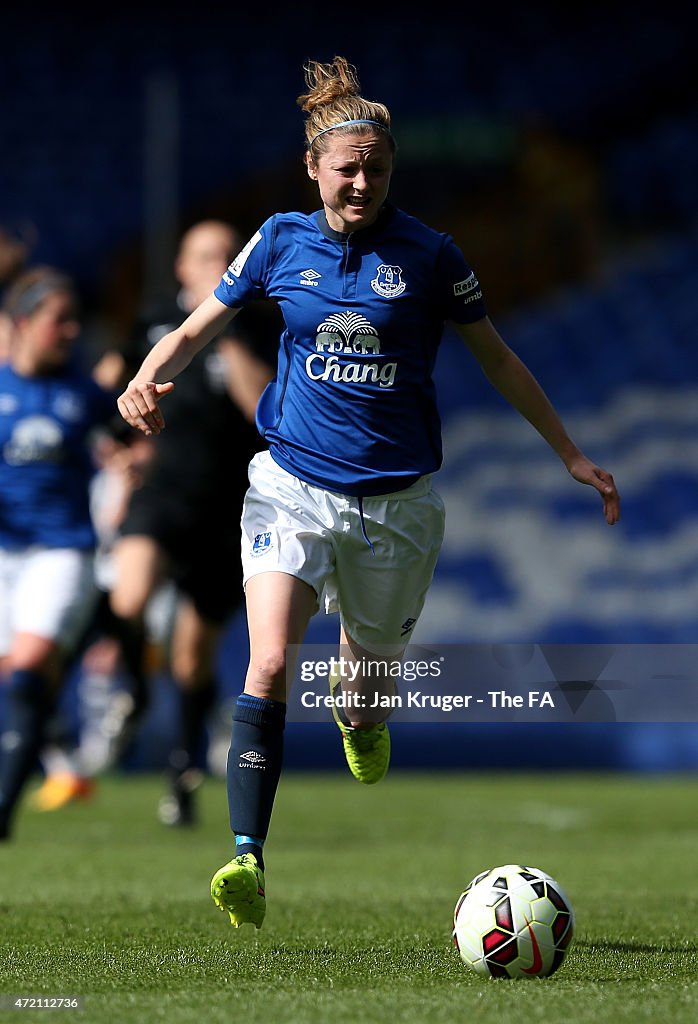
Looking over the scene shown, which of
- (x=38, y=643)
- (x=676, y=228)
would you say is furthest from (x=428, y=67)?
(x=38, y=643)

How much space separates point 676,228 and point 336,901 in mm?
12128

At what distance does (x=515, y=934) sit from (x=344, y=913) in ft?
4.02

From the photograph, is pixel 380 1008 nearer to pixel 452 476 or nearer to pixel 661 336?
pixel 452 476

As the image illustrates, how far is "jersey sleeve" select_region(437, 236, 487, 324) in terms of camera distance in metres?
4.07

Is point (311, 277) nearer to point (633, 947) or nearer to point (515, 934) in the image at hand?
point (515, 934)

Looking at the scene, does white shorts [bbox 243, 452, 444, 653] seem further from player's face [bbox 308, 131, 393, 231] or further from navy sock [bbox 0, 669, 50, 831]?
navy sock [bbox 0, 669, 50, 831]

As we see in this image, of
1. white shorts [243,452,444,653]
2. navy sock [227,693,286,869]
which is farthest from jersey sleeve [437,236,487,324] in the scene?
navy sock [227,693,286,869]

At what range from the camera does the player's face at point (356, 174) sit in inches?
156

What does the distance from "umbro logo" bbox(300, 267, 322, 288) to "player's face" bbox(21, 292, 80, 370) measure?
2.53 metres

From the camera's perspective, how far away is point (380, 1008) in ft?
9.61

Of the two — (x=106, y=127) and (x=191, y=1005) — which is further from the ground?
(x=106, y=127)

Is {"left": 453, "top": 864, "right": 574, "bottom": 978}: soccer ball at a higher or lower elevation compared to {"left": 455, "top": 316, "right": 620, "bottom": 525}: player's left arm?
lower

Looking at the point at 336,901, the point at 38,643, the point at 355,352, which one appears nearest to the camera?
the point at 355,352

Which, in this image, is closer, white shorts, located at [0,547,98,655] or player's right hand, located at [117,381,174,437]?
player's right hand, located at [117,381,174,437]
